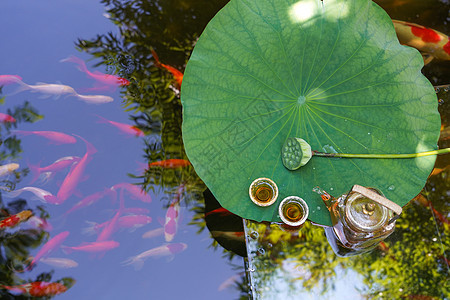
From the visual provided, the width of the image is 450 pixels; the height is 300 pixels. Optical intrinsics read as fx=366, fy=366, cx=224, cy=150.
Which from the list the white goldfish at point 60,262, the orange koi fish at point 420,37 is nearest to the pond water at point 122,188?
the white goldfish at point 60,262

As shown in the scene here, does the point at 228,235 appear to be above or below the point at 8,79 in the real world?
below

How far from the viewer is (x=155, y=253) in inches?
79.8

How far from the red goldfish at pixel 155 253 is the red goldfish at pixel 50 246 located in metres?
0.37

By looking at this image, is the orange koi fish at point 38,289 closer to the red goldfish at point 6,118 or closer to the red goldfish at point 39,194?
the red goldfish at point 39,194

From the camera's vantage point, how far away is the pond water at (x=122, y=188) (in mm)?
1968

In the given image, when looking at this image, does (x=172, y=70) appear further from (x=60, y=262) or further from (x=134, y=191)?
(x=60, y=262)

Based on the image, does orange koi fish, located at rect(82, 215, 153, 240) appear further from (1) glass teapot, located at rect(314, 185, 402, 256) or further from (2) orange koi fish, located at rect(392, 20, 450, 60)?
(2) orange koi fish, located at rect(392, 20, 450, 60)

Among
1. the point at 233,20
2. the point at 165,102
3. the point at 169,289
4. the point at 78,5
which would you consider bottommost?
the point at 169,289

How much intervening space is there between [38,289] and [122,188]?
26.8 inches

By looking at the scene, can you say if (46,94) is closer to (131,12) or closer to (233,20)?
(131,12)

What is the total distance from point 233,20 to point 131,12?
1.22m

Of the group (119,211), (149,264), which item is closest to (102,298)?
(149,264)

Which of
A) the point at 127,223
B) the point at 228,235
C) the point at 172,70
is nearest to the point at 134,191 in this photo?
the point at 127,223

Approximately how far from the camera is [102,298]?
6.48ft
